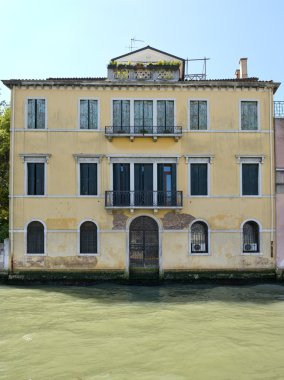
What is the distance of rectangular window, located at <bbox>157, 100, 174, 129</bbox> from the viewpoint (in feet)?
63.7

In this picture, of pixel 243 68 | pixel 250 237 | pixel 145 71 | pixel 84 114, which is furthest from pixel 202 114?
pixel 250 237

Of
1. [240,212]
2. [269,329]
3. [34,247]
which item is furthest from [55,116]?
[269,329]

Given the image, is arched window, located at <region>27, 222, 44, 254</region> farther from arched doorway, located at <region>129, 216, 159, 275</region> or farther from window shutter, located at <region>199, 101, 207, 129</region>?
window shutter, located at <region>199, 101, 207, 129</region>

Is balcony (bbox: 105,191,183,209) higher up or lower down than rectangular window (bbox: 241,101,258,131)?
lower down

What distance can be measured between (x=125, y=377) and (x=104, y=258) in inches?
443

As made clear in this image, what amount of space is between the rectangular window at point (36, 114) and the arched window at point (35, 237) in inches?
172

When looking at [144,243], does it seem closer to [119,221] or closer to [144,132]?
[119,221]

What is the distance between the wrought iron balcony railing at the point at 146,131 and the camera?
748 inches

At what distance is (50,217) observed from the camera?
62.6 ft

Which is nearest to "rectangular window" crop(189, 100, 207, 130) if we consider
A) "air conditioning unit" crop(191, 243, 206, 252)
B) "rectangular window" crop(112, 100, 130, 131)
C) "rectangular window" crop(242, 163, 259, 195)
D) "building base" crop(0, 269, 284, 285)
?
"rectangular window" crop(242, 163, 259, 195)

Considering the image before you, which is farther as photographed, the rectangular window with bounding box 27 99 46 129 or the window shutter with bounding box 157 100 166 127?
the window shutter with bounding box 157 100 166 127

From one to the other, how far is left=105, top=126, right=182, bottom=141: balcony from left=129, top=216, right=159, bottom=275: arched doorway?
3693mm

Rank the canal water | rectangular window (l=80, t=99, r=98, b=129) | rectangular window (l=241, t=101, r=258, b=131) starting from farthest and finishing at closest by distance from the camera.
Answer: rectangular window (l=241, t=101, r=258, b=131) < rectangular window (l=80, t=99, r=98, b=129) < the canal water

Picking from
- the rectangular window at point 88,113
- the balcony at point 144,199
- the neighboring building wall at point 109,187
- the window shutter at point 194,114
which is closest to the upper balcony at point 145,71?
the neighboring building wall at point 109,187
